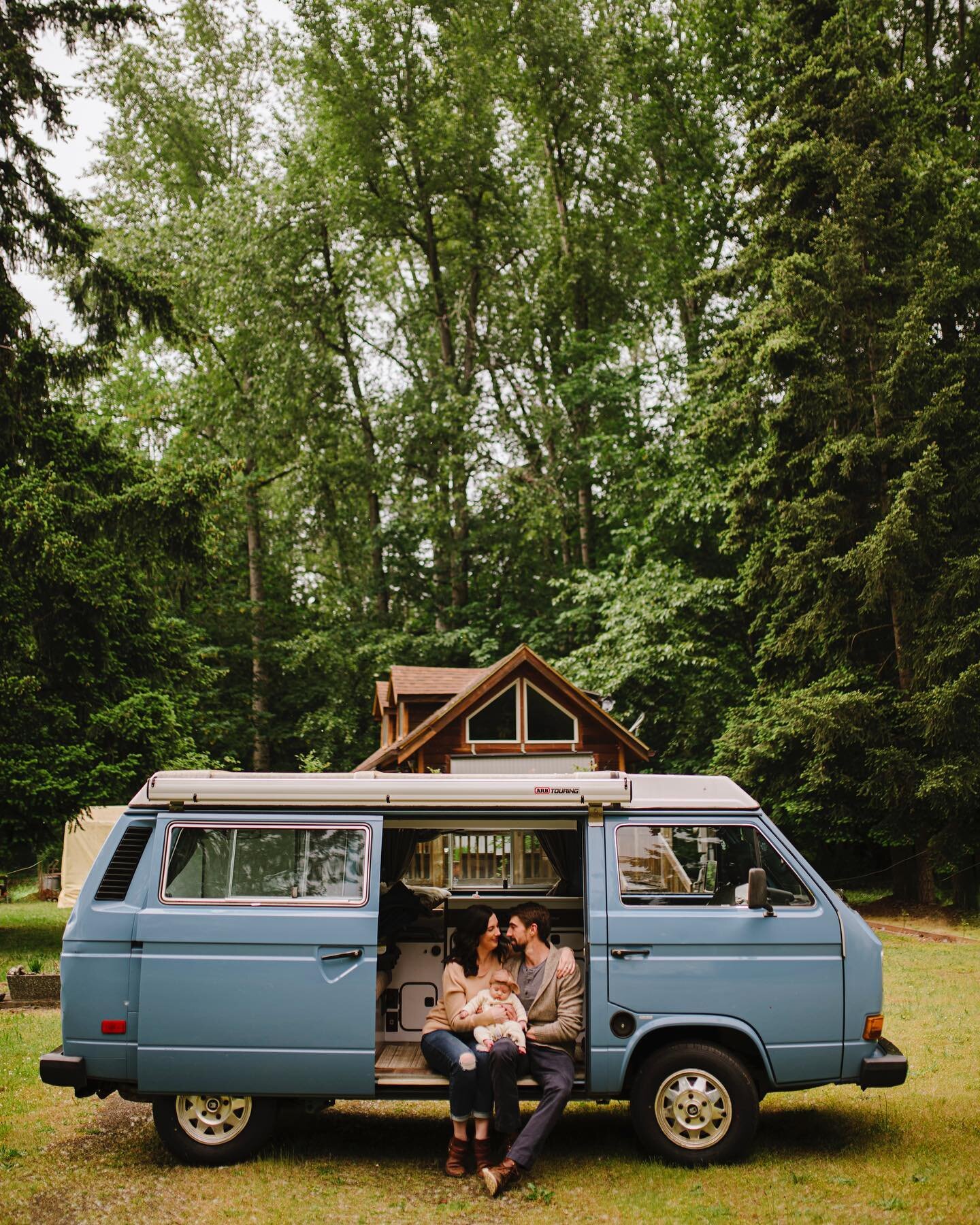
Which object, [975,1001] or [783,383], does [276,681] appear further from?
[975,1001]

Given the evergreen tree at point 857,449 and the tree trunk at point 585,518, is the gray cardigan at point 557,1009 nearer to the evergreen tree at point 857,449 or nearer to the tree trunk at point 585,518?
the evergreen tree at point 857,449

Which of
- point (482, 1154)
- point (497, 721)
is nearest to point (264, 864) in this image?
point (482, 1154)

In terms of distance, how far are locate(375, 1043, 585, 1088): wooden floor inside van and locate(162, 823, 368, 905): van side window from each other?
1116 millimetres

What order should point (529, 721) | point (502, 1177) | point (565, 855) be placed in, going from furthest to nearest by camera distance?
1. point (529, 721)
2. point (565, 855)
3. point (502, 1177)

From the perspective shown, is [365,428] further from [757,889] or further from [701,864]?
[757,889]

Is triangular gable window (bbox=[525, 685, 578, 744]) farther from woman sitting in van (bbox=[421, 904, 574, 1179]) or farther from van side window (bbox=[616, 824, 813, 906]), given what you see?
van side window (bbox=[616, 824, 813, 906])

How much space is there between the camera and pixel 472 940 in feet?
26.6

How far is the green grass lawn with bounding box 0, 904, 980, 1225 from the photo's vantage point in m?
6.73

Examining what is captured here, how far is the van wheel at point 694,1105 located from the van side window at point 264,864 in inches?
85.6

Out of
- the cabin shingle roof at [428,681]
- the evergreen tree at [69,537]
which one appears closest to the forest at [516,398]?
the evergreen tree at [69,537]

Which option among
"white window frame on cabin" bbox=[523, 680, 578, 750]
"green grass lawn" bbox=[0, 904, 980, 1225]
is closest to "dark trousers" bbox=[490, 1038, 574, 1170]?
"green grass lawn" bbox=[0, 904, 980, 1225]

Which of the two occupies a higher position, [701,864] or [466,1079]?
[701,864]

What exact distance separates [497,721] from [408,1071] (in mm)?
23784

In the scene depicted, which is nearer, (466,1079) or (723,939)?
(466,1079)
